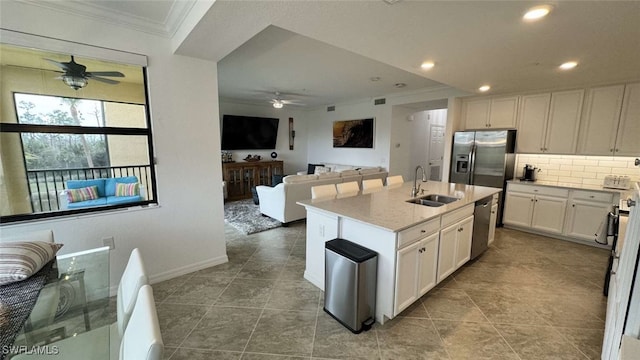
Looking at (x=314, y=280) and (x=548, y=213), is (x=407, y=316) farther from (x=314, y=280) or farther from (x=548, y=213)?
(x=548, y=213)

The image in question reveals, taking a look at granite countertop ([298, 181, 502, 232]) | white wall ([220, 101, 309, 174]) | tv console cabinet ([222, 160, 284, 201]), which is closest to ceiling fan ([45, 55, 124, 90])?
granite countertop ([298, 181, 502, 232])

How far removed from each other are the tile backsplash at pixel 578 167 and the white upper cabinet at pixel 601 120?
29cm

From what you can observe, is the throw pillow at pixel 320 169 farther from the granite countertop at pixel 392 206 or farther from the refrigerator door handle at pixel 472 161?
the granite countertop at pixel 392 206

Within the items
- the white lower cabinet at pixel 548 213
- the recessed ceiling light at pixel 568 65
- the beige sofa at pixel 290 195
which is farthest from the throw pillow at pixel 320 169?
the recessed ceiling light at pixel 568 65

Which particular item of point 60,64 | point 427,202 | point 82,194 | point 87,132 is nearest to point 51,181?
point 82,194

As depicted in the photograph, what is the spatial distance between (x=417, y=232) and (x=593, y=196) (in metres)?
3.55

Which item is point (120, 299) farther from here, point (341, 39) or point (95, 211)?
point (341, 39)

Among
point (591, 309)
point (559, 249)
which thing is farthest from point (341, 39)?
point (559, 249)

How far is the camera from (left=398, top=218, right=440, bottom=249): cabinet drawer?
2.01 m

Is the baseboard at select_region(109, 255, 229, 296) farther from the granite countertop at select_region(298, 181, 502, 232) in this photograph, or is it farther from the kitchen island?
the granite countertop at select_region(298, 181, 502, 232)

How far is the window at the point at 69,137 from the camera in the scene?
2.12 m

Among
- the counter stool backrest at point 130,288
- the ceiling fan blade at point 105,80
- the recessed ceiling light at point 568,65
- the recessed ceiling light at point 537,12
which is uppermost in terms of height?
the recessed ceiling light at point 568,65

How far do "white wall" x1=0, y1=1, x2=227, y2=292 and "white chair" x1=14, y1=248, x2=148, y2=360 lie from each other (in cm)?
137

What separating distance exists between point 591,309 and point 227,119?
7316 mm
